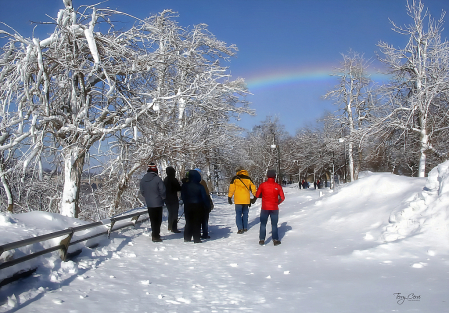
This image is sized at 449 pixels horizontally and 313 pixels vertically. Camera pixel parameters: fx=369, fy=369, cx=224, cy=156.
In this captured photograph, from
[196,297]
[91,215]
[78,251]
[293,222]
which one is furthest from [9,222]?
[91,215]

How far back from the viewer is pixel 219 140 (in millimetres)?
19703

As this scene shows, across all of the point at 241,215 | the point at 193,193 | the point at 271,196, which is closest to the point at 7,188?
the point at 193,193

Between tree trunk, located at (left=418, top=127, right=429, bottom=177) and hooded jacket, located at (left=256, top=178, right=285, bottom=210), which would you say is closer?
hooded jacket, located at (left=256, top=178, right=285, bottom=210)

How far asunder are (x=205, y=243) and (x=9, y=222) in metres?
4.39

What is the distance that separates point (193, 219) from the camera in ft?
29.2

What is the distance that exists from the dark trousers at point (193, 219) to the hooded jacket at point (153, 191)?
75cm

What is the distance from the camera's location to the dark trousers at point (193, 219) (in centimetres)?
886

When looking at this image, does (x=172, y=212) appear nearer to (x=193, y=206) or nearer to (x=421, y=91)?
(x=193, y=206)

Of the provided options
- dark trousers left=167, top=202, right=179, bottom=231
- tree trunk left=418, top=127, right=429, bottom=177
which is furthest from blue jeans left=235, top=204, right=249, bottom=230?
tree trunk left=418, top=127, right=429, bottom=177

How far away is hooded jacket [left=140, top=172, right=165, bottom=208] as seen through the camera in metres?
8.38

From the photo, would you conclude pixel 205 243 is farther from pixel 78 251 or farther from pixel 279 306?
pixel 279 306

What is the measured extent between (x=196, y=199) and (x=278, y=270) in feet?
11.4

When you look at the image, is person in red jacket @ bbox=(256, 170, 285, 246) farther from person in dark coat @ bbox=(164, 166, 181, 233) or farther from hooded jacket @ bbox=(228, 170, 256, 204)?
person in dark coat @ bbox=(164, 166, 181, 233)

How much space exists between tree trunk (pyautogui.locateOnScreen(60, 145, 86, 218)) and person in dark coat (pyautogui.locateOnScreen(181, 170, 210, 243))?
2.94 meters
